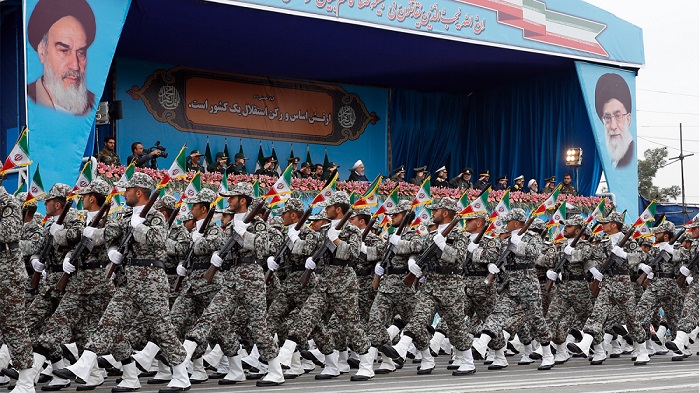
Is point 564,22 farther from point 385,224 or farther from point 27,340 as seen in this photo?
point 27,340

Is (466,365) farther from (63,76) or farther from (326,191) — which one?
(63,76)

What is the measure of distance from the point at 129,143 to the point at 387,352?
1228 centimetres

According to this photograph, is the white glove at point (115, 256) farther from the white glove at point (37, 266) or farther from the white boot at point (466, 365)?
the white boot at point (466, 365)

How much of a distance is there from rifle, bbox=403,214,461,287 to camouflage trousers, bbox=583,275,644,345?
264 cm

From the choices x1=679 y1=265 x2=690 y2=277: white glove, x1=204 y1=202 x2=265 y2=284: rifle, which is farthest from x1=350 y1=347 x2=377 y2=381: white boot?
x1=679 y1=265 x2=690 y2=277: white glove

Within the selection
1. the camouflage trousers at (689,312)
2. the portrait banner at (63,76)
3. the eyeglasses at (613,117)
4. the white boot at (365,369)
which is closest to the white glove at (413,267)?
the white boot at (365,369)

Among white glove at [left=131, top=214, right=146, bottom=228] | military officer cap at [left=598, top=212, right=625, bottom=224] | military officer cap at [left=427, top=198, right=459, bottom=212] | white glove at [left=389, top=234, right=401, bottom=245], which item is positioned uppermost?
military officer cap at [left=427, top=198, right=459, bottom=212]

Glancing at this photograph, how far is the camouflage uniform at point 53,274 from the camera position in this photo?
8906mm

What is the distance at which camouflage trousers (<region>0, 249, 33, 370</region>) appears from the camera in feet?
25.2

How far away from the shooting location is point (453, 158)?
1021 inches

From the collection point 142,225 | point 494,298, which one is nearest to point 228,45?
point 494,298

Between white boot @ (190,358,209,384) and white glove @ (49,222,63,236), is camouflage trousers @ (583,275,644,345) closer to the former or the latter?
white boot @ (190,358,209,384)

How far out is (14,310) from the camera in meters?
7.73

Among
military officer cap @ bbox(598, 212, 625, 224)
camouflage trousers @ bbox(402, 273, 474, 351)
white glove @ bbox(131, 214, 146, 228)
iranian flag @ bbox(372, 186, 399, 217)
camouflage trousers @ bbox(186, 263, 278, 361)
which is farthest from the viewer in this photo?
military officer cap @ bbox(598, 212, 625, 224)
